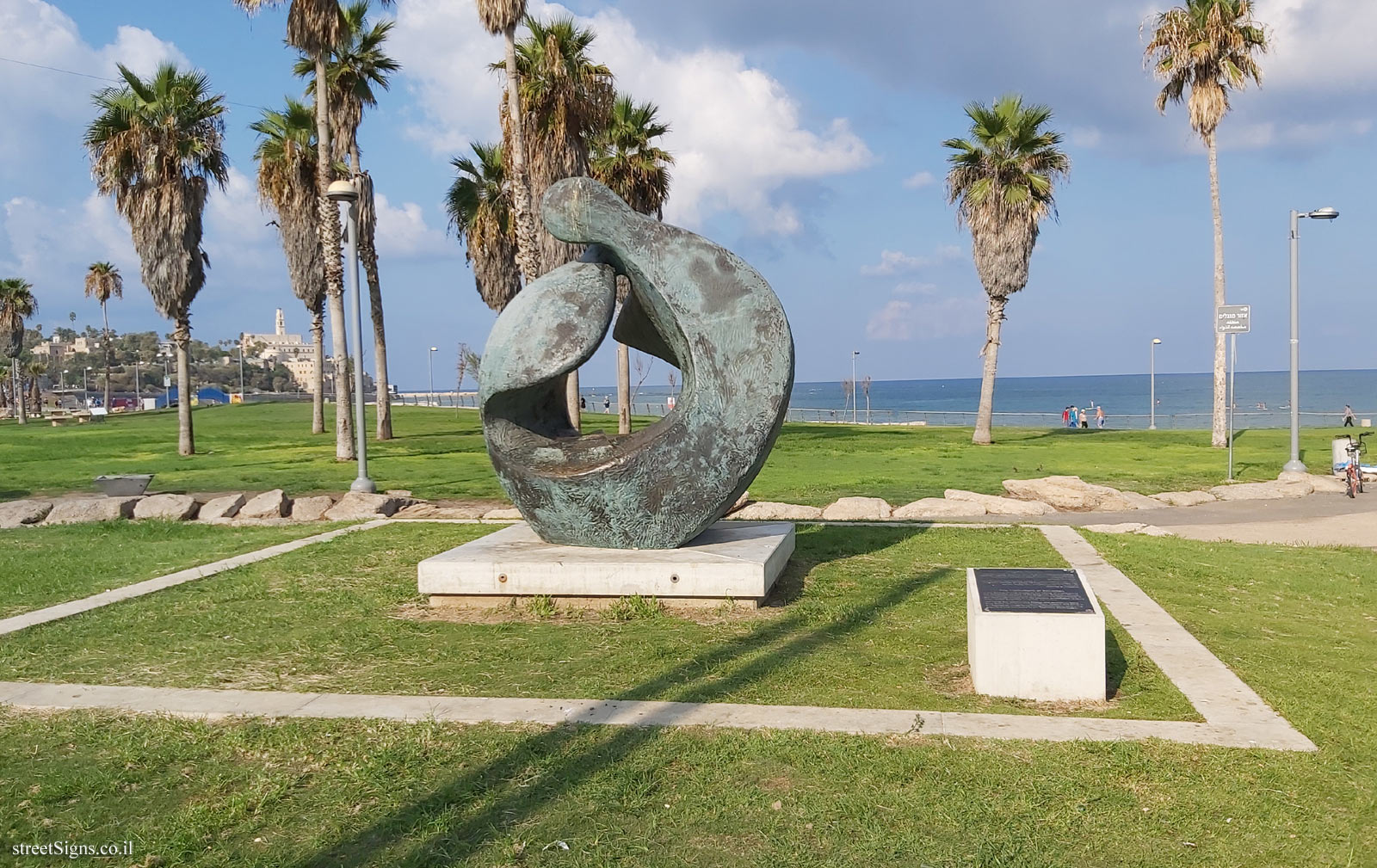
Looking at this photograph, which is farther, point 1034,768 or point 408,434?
point 408,434

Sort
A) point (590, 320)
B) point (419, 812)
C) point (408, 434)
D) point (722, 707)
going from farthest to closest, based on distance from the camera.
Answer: point (408, 434), point (590, 320), point (722, 707), point (419, 812)

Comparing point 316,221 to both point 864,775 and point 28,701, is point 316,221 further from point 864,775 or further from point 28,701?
point 864,775

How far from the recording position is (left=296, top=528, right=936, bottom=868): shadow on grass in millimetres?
4250

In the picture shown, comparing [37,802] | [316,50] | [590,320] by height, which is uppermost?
[316,50]

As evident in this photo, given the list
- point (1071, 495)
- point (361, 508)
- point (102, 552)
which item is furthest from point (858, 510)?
point (102, 552)

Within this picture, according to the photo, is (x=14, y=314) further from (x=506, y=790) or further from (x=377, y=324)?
(x=506, y=790)

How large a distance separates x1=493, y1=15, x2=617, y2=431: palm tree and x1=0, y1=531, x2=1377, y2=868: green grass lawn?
19.2m

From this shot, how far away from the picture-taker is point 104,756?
5.36m

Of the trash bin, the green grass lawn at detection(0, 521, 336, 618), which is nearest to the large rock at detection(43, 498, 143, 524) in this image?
the green grass lawn at detection(0, 521, 336, 618)

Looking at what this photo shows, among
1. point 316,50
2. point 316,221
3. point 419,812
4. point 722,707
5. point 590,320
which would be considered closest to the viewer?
point 419,812

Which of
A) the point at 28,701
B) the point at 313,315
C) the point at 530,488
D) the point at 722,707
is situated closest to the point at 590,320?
the point at 530,488

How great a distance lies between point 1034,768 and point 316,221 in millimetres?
31466

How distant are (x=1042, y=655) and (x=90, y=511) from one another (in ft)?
47.6

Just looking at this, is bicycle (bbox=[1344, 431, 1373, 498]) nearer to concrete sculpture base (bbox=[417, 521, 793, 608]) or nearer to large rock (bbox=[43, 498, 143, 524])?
concrete sculpture base (bbox=[417, 521, 793, 608])
